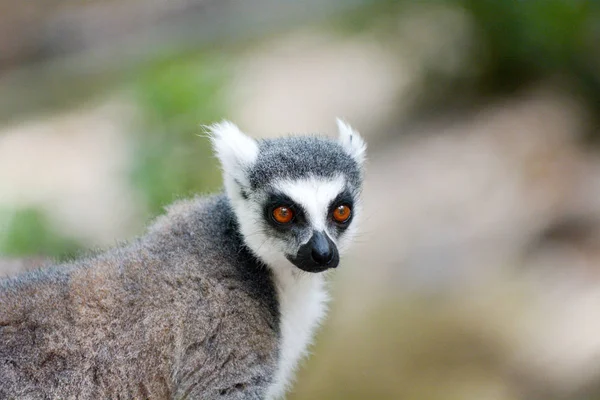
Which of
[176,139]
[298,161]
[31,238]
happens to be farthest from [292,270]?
[176,139]

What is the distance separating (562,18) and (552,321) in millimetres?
4845

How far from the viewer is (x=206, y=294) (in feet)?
13.1

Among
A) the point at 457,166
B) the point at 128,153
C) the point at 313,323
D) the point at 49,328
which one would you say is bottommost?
the point at 49,328

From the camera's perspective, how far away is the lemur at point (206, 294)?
12.3ft

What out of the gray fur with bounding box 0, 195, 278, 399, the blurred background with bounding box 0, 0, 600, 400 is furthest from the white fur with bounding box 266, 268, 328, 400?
the blurred background with bounding box 0, 0, 600, 400

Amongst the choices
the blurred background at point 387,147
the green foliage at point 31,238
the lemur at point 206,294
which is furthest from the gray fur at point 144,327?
the green foliage at point 31,238

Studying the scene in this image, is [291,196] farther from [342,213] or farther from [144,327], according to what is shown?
[144,327]

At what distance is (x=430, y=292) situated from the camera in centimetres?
747

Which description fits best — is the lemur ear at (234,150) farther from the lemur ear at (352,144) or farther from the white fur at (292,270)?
the lemur ear at (352,144)

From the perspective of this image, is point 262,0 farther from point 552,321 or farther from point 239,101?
point 552,321

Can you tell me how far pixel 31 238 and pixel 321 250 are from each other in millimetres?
3881

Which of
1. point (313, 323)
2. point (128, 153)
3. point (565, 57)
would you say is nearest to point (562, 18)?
point (565, 57)

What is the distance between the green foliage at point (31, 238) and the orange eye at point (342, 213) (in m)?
3.16

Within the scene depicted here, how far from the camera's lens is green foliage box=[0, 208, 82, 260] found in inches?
264
